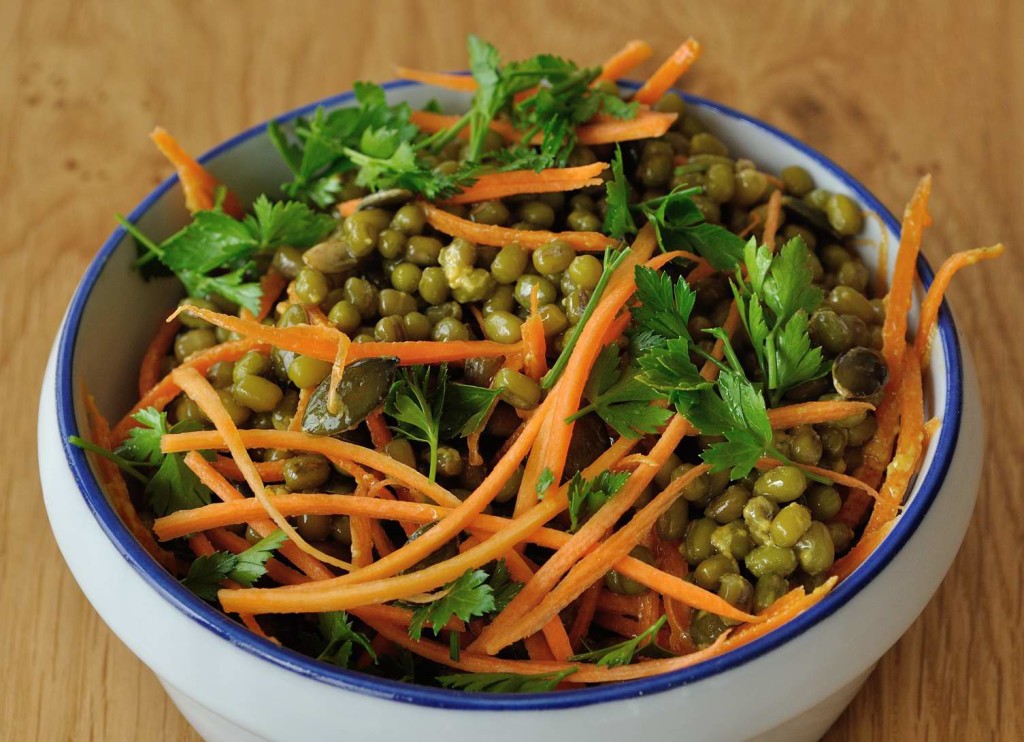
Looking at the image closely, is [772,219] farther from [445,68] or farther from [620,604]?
[445,68]

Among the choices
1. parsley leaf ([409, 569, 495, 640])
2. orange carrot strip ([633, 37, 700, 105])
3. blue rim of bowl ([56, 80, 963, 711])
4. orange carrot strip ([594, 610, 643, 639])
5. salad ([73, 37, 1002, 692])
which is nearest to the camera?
blue rim of bowl ([56, 80, 963, 711])

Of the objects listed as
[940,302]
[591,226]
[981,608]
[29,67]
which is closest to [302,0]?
[29,67]

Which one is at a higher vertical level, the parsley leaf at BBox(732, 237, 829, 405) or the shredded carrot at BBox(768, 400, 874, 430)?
the parsley leaf at BBox(732, 237, 829, 405)

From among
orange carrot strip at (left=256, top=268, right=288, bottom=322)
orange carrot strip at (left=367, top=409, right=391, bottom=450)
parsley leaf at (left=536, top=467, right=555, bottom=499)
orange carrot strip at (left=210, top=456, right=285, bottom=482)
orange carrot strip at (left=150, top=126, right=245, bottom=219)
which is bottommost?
parsley leaf at (left=536, top=467, right=555, bottom=499)

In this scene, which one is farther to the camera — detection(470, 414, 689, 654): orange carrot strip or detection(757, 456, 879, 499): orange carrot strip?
detection(757, 456, 879, 499): orange carrot strip

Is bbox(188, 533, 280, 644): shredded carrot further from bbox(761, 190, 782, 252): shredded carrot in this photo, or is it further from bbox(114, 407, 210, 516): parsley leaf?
bbox(761, 190, 782, 252): shredded carrot

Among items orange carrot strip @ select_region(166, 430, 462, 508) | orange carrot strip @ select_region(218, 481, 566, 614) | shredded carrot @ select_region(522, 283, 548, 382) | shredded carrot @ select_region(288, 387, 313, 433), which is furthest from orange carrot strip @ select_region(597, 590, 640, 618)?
shredded carrot @ select_region(288, 387, 313, 433)
